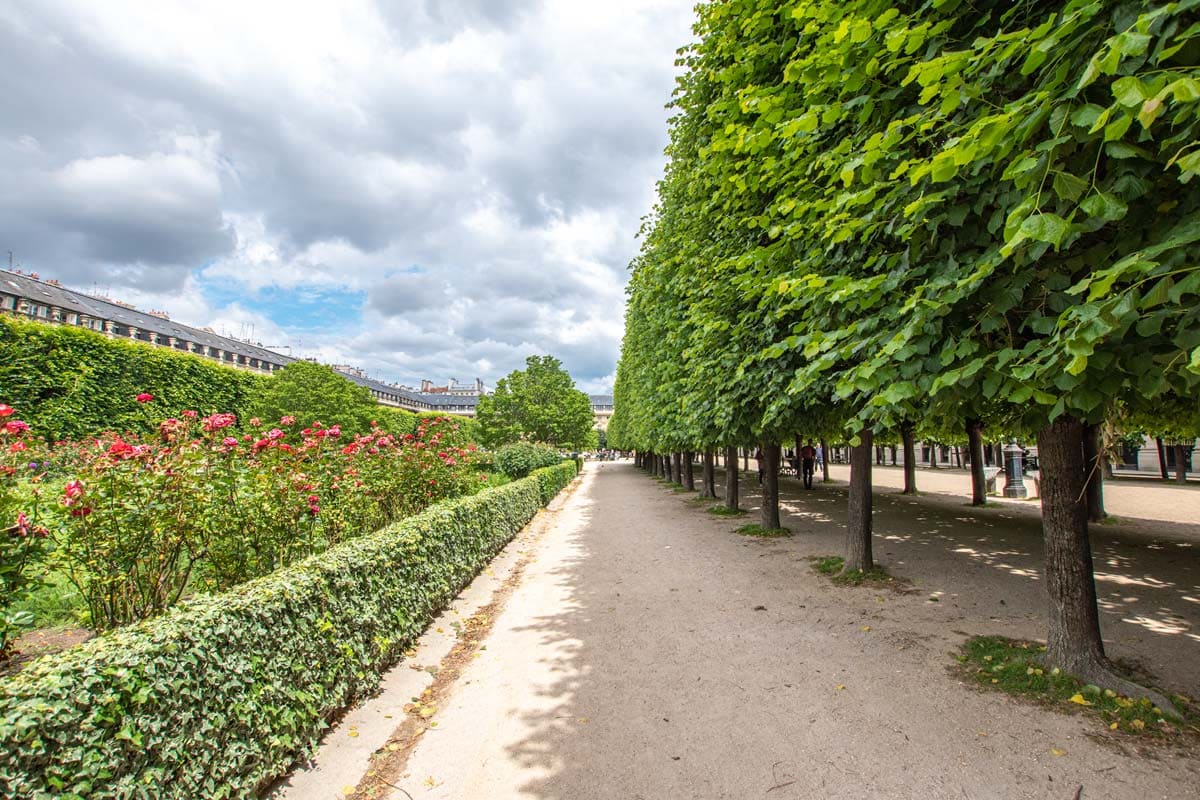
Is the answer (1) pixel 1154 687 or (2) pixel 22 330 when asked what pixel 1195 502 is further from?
(2) pixel 22 330

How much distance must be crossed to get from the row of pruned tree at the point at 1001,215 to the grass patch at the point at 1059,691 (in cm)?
20

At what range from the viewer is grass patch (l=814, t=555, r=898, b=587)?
7.33 m

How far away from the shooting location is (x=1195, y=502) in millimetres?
15547

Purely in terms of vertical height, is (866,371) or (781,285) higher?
(781,285)

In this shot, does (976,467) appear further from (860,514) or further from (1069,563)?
(1069,563)

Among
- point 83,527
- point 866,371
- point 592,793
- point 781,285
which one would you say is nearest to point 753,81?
point 781,285

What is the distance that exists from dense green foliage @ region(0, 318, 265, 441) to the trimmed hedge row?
48.3ft

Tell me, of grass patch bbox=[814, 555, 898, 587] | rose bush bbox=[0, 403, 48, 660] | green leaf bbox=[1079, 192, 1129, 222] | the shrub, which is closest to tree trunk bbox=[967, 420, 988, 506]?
grass patch bbox=[814, 555, 898, 587]

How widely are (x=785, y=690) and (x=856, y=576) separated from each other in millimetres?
3802

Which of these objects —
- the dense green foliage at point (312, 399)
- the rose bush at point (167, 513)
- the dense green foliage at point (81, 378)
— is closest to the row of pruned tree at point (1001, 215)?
the rose bush at point (167, 513)

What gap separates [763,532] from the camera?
11492 millimetres

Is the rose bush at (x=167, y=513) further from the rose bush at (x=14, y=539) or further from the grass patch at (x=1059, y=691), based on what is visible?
the grass patch at (x=1059, y=691)

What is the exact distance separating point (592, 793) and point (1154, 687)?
4.44m

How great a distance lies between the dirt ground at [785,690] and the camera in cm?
321
